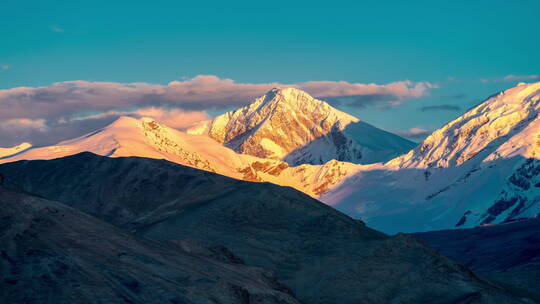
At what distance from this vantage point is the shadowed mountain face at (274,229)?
80375 millimetres

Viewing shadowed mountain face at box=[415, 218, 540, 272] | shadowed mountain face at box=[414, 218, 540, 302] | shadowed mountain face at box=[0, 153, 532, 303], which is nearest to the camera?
shadowed mountain face at box=[0, 153, 532, 303]

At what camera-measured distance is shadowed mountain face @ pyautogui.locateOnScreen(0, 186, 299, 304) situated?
48.5m

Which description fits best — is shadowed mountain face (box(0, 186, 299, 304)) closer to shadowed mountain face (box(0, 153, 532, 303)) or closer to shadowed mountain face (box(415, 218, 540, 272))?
Answer: shadowed mountain face (box(0, 153, 532, 303))

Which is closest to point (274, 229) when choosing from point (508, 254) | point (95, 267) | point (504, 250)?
point (95, 267)

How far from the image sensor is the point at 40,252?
2089 inches

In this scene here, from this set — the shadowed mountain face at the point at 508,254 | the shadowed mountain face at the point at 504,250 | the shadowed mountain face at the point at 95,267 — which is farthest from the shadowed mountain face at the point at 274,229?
the shadowed mountain face at the point at 504,250

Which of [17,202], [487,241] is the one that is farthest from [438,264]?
[487,241]

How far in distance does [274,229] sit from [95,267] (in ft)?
188

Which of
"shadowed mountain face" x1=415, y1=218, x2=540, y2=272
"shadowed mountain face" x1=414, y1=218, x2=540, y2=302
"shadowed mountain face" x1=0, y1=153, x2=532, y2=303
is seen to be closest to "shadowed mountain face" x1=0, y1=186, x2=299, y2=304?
"shadowed mountain face" x1=0, y1=153, x2=532, y2=303

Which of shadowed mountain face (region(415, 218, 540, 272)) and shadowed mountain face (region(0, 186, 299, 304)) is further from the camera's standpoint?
shadowed mountain face (region(415, 218, 540, 272))

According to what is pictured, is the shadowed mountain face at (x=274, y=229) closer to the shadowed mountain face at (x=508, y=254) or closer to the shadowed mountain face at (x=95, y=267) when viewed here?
the shadowed mountain face at (x=95, y=267)

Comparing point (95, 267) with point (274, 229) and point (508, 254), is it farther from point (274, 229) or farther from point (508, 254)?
point (508, 254)

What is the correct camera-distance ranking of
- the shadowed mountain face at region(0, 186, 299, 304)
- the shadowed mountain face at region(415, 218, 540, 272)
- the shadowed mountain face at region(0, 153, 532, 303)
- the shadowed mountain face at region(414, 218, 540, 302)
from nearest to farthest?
the shadowed mountain face at region(0, 186, 299, 304)
the shadowed mountain face at region(0, 153, 532, 303)
the shadowed mountain face at region(414, 218, 540, 302)
the shadowed mountain face at region(415, 218, 540, 272)

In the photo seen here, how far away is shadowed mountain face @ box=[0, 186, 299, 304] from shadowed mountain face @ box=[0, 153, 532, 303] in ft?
50.3
